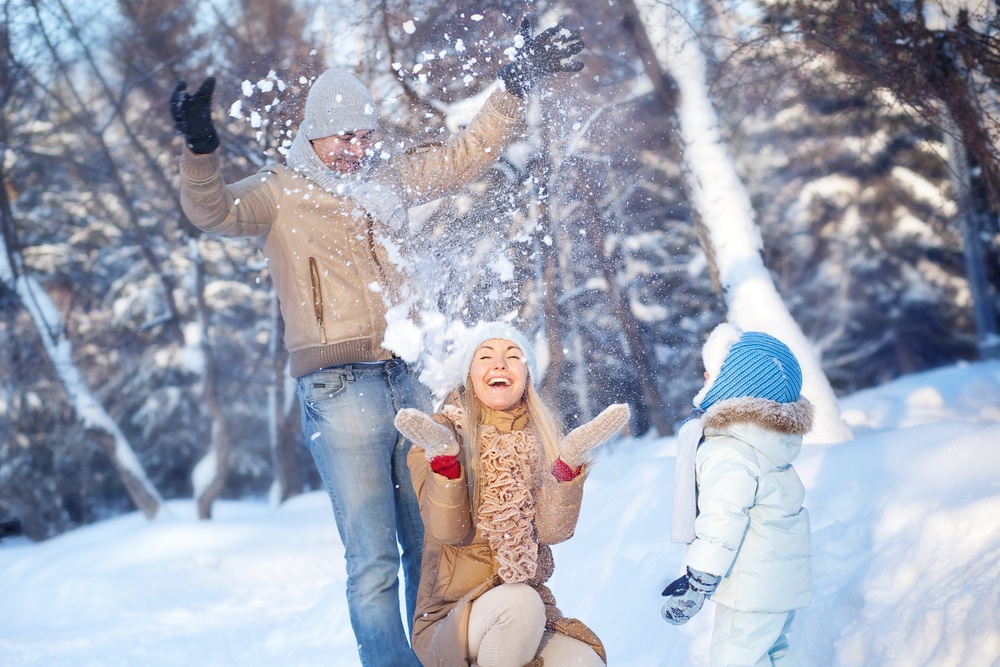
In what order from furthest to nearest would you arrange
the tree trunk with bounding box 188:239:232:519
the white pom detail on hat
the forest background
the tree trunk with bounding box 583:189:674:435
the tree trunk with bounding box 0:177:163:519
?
1. the tree trunk with bounding box 188:239:232:519
2. the tree trunk with bounding box 0:177:163:519
3. the tree trunk with bounding box 583:189:674:435
4. the forest background
5. the white pom detail on hat

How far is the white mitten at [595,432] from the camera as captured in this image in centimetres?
255

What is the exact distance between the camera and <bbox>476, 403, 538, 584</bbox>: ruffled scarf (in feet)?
8.94

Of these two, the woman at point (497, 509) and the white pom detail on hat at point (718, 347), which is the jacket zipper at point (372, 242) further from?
the white pom detail on hat at point (718, 347)

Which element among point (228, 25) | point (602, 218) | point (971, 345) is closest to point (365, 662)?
point (602, 218)

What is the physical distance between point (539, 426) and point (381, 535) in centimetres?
70

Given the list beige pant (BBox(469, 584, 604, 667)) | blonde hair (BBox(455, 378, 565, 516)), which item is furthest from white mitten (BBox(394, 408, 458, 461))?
beige pant (BBox(469, 584, 604, 667))

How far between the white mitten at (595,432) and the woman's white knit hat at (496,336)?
393 millimetres

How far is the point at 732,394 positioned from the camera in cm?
285

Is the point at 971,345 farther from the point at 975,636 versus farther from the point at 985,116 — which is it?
the point at 975,636

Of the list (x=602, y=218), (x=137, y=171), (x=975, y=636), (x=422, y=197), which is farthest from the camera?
(x=137, y=171)

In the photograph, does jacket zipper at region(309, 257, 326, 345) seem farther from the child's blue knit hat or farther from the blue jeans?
the child's blue knit hat

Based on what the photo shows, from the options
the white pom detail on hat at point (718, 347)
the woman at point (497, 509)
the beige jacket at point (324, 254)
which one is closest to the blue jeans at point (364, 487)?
the beige jacket at point (324, 254)

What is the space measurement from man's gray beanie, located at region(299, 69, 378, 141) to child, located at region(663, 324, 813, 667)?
1471mm

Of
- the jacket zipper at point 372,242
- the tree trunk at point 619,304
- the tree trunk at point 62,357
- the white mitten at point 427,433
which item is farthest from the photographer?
the tree trunk at point 62,357
